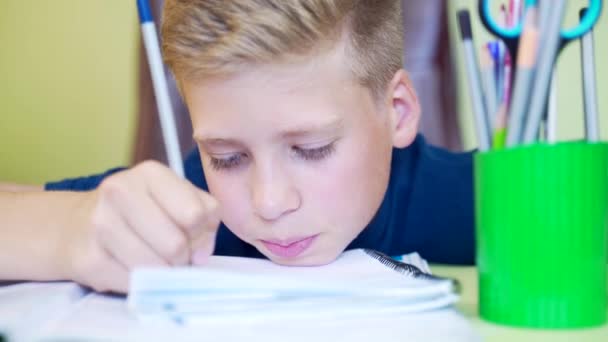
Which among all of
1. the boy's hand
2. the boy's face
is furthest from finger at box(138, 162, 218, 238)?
the boy's face

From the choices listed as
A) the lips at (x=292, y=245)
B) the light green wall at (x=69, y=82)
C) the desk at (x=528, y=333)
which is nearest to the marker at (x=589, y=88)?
the desk at (x=528, y=333)

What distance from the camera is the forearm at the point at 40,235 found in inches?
20.9

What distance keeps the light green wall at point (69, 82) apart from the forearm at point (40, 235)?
2.73 feet

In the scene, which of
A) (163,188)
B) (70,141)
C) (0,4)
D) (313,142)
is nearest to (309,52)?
(313,142)

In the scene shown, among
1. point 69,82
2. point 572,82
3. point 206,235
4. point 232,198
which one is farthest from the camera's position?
point 69,82

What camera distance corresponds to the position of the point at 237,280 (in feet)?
1.34

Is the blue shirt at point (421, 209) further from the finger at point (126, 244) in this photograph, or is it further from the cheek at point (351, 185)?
the finger at point (126, 244)

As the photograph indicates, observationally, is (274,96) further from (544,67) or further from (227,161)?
(544,67)

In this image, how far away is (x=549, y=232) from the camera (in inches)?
15.4

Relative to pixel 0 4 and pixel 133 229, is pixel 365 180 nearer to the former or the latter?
pixel 133 229

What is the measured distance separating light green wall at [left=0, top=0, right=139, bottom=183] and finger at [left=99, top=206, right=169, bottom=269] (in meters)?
0.95

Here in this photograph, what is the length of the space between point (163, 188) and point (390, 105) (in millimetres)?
328

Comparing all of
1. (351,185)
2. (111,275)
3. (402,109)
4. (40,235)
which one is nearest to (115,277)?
(111,275)

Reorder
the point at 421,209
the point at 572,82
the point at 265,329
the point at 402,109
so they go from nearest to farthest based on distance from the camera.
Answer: the point at 265,329 → the point at 402,109 → the point at 421,209 → the point at 572,82
